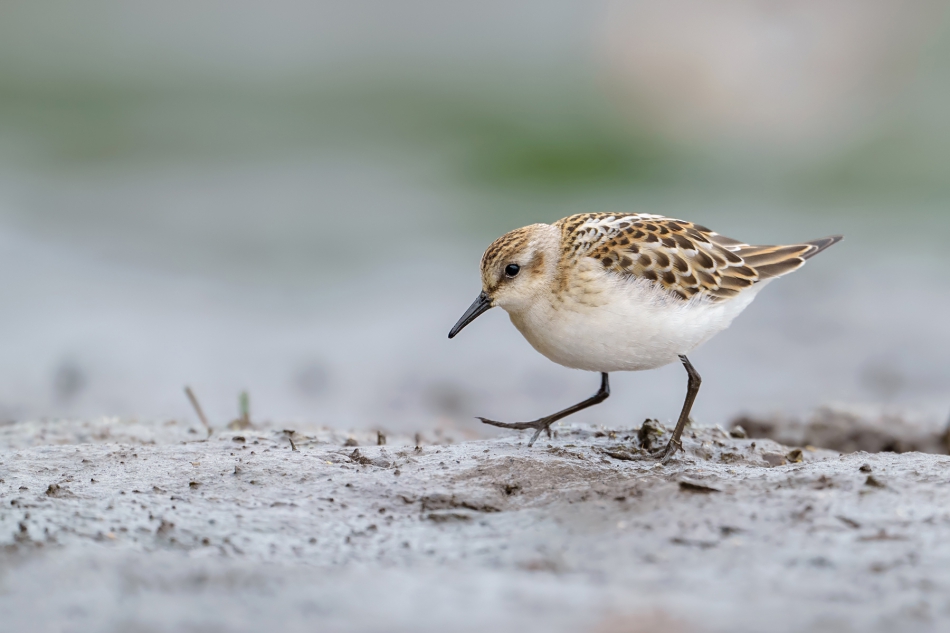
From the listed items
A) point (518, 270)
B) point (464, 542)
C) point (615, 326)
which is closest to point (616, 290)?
point (615, 326)

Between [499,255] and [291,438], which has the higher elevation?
[499,255]

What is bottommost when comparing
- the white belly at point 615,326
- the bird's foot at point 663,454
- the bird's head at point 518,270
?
the bird's foot at point 663,454

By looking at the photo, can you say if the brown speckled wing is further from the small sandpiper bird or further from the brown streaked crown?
the brown streaked crown

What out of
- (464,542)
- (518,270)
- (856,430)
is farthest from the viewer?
(856,430)

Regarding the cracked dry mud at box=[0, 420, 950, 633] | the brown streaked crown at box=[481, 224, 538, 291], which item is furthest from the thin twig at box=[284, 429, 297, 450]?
the brown streaked crown at box=[481, 224, 538, 291]

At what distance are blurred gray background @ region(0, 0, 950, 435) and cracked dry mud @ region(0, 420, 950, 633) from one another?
3.18m

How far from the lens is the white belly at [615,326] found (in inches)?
183

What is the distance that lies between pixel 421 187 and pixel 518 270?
10.1 meters

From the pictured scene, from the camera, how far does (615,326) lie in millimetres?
4641

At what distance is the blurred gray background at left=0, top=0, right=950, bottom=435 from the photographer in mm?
8773

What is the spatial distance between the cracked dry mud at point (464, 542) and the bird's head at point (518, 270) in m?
0.87

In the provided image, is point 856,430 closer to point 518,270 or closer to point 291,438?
point 518,270

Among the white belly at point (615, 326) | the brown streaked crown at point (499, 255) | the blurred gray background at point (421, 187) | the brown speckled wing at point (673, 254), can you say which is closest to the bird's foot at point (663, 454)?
the white belly at point (615, 326)

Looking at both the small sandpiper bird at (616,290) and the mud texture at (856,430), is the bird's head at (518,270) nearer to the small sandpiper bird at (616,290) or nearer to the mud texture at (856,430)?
the small sandpiper bird at (616,290)
